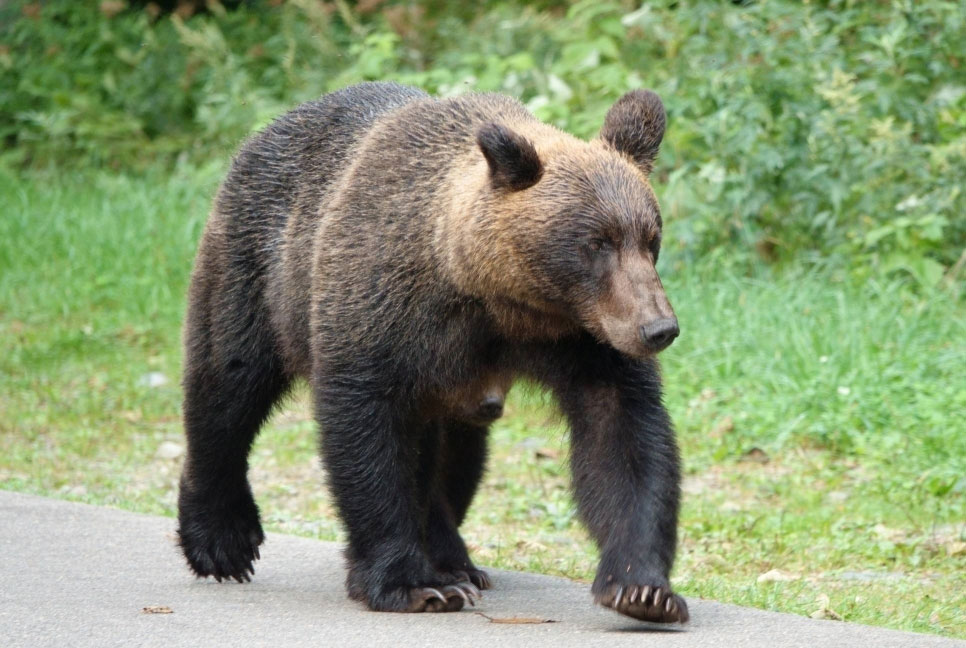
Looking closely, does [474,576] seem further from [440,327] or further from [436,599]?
[440,327]

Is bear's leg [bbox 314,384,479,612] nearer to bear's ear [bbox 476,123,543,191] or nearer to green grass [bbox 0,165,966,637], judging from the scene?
green grass [bbox 0,165,966,637]

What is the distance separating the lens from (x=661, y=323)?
4250 mm

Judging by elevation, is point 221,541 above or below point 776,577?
below

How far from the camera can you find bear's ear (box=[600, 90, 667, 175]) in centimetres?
486

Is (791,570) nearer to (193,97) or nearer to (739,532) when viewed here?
(739,532)

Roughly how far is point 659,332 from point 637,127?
3.05 feet

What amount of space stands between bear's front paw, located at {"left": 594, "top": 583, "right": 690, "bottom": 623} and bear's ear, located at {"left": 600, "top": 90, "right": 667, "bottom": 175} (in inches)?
55.4

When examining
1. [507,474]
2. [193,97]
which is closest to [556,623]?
[507,474]

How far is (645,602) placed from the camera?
4457 millimetres

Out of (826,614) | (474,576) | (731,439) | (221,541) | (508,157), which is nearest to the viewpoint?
(508,157)

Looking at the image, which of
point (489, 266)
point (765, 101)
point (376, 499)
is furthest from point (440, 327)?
point (765, 101)

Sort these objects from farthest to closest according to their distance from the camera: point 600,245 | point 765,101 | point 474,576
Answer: point 765,101 → point 474,576 → point 600,245

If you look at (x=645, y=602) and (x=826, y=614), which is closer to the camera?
(x=645, y=602)

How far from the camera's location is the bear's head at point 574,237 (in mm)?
4355
